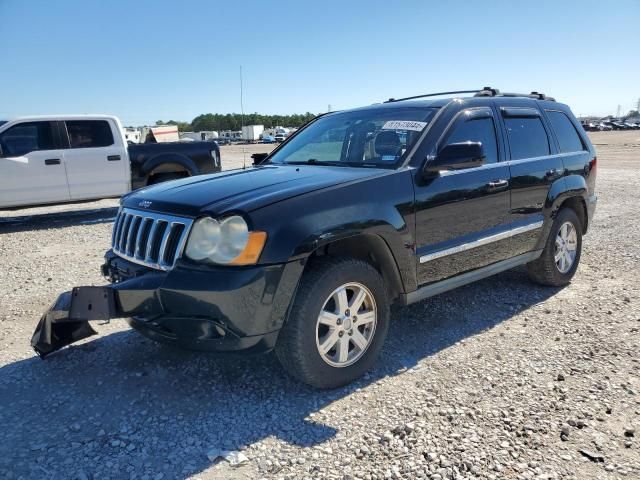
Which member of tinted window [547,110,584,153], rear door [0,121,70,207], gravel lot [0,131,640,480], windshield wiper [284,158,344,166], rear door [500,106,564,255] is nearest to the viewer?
gravel lot [0,131,640,480]

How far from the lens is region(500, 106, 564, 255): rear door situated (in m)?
4.54

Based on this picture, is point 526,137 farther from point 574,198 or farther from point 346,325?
point 346,325

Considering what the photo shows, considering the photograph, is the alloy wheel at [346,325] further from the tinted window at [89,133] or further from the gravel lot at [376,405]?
the tinted window at [89,133]

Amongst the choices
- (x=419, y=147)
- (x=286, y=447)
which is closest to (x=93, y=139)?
(x=419, y=147)

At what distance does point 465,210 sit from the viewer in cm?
399

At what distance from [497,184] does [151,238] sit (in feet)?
8.97

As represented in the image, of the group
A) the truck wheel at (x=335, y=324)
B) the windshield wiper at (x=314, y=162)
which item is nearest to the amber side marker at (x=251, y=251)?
the truck wheel at (x=335, y=324)

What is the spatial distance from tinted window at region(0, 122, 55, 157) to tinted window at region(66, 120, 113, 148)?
37cm

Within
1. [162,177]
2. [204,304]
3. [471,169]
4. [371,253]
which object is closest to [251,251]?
[204,304]

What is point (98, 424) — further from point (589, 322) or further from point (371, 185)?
point (589, 322)

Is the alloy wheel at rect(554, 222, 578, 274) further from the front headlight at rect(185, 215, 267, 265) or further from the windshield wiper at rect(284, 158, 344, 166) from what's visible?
the front headlight at rect(185, 215, 267, 265)

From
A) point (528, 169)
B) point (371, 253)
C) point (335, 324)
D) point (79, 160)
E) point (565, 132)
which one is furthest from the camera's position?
point (79, 160)

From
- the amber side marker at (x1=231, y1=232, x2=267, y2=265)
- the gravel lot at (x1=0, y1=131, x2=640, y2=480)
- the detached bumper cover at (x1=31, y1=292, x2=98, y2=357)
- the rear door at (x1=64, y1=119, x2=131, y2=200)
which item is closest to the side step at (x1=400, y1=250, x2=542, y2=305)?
the gravel lot at (x1=0, y1=131, x2=640, y2=480)

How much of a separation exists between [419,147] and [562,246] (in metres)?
2.43
